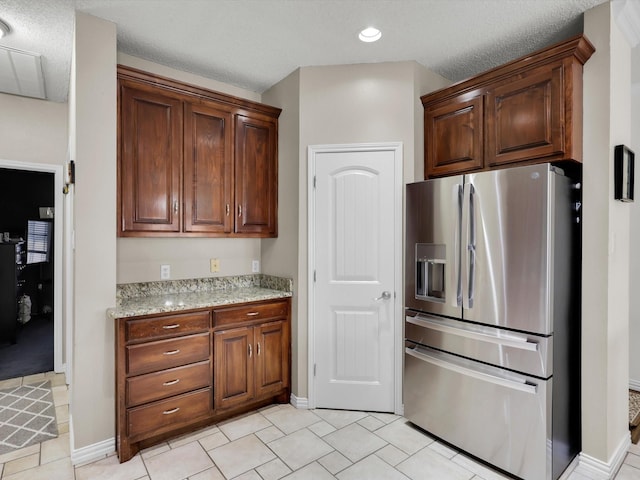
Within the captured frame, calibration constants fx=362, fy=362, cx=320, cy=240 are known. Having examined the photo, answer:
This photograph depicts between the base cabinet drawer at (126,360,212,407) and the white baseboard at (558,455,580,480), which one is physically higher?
the base cabinet drawer at (126,360,212,407)

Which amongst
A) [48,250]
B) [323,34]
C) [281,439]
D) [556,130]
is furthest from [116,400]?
[48,250]

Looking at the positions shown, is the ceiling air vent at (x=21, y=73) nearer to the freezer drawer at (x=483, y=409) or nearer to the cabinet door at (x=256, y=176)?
the cabinet door at (x=256, y=176)

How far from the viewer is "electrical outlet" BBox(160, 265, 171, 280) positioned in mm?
2965

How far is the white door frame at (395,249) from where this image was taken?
9.33 feet

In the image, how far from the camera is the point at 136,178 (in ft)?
8.39

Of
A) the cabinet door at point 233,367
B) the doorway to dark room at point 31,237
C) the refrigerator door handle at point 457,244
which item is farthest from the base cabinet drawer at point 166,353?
the doorway to dark room at point 31,237

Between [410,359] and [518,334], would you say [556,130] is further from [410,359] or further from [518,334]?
[410,359]

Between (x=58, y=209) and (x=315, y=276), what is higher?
(x=58, y=209)

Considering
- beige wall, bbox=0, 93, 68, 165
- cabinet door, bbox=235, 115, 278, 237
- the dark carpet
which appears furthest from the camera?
the dark carpet

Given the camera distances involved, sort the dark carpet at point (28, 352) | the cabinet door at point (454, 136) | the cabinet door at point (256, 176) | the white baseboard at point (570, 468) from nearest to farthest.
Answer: the white baseboard at point (570, 468), the cabinet door at point (454, 136), the cabinet door at point (256, 176), the dark carpet at point (28, 352)

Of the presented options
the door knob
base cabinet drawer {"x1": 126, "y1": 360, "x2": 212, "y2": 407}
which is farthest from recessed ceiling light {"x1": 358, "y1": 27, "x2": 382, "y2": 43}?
base cabinet drawer {"x1": 126, "y1": 360, "x2": 212, "y2": 407}

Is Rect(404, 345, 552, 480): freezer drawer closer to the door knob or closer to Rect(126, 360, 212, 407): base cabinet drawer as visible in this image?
the door knob

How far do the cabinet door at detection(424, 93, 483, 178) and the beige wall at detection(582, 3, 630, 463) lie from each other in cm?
64

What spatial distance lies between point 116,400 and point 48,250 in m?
5.36
